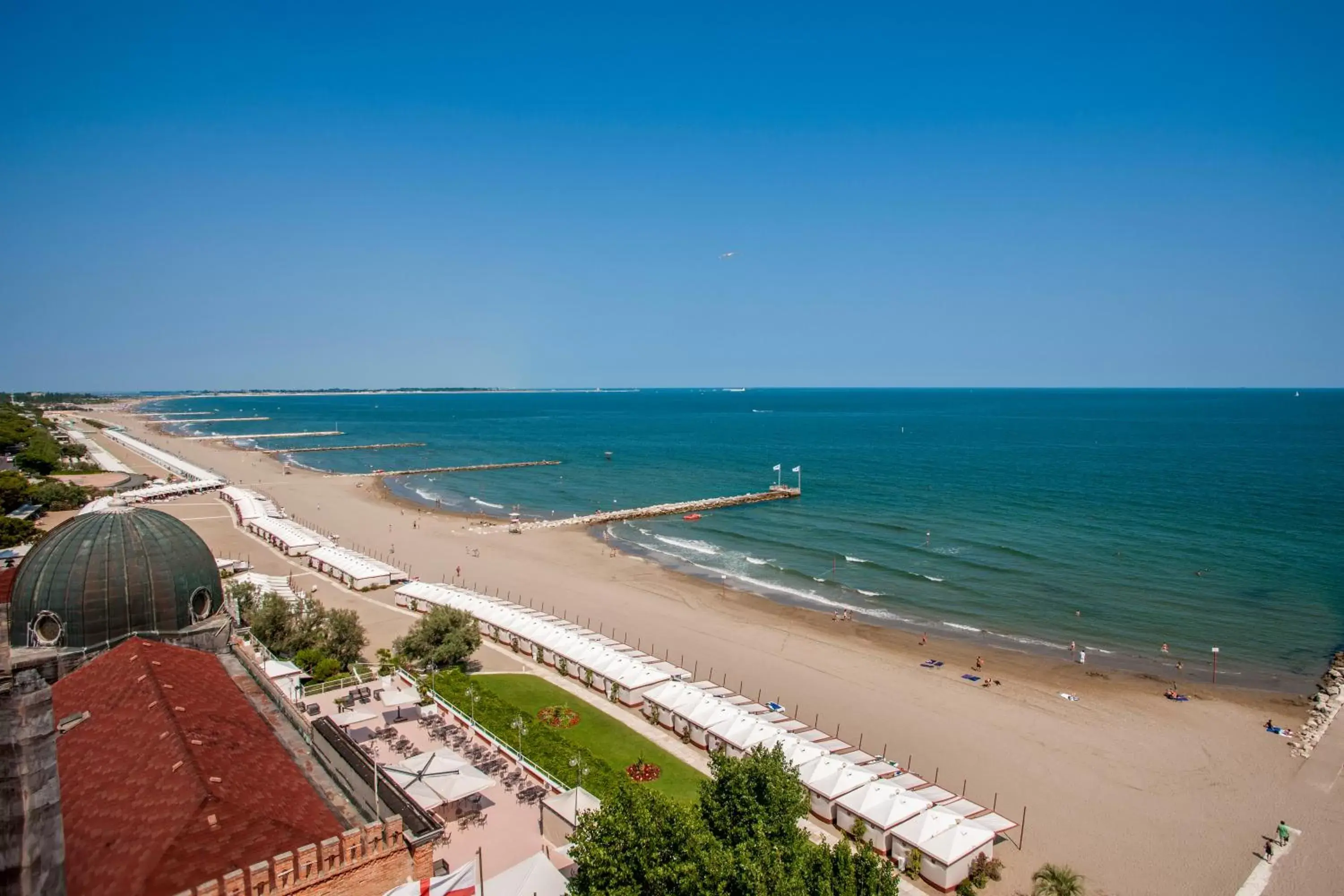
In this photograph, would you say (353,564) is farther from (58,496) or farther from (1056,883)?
(1056,883)

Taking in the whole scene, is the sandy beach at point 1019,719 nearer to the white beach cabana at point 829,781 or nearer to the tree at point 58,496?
the white beach cabana at point 829,781

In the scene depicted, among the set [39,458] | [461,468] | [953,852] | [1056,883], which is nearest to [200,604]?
[953,852]

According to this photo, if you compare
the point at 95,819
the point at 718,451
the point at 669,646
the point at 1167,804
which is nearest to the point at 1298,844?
the point at 1167,804

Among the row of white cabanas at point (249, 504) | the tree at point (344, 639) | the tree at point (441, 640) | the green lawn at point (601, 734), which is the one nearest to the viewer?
the green lawn at point (601, 734)

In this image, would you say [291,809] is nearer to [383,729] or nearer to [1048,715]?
[383,729]

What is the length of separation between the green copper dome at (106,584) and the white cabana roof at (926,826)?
25.7m

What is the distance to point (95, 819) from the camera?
14.6m

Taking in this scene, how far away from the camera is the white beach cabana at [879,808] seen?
25797mm

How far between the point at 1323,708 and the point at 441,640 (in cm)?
4744

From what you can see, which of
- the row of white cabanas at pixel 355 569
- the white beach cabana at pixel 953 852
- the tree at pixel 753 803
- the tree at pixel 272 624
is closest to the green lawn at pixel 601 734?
the tree at pixel 753 803

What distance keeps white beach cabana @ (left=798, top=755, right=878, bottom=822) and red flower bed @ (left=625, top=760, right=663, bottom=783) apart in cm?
577

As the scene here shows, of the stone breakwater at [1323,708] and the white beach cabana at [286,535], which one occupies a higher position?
the white beach cabana at [286,535]

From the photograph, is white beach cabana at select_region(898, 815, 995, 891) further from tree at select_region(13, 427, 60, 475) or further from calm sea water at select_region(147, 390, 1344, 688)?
tree at select_region(13, 427, 60, 475)

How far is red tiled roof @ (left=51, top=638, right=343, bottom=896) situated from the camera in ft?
44.0
